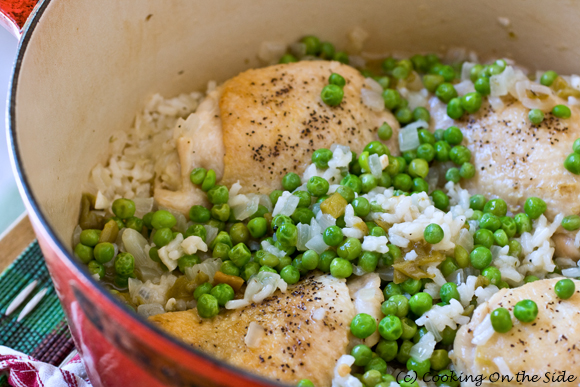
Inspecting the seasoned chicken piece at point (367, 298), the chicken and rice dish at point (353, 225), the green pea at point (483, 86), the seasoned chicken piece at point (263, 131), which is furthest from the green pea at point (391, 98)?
the seasoned chicken piece at point (367, 298)

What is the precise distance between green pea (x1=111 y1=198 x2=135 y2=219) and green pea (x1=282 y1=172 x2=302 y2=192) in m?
0.70

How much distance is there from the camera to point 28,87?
2086mm

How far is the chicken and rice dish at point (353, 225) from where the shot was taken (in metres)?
2.16

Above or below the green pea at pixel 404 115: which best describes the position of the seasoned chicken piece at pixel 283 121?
above

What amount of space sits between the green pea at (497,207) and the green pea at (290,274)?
0.95 metres

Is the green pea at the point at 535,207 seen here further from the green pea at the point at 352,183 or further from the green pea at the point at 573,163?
the green pea at the point at 352,183

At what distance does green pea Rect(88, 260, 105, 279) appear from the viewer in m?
2.44

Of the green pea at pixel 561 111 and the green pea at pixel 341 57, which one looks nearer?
the green pea at pixel 561 111

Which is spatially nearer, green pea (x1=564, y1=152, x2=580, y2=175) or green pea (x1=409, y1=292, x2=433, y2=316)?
green pea (x1=409, y1=292, x2=433, y2=316)

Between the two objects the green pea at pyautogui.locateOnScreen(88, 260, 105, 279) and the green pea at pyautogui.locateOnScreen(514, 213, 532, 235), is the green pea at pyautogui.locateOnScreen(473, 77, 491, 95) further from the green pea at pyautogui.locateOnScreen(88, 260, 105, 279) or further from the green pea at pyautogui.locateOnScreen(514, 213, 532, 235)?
the green pea at pyautogui.locateOnScreen(88, 260, 105, 279)

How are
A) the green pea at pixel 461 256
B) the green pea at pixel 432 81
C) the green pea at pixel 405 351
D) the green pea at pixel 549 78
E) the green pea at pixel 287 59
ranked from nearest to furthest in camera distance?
the green pea at pixel 405 351, the green pea at pixel 461 256, the green pea at pixel 549 78, the green pea at pixel 432 81, the green pea at pixel 287 59

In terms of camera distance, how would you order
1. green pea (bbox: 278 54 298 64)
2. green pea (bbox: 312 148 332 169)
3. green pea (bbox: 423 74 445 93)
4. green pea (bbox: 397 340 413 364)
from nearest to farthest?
green pea (bbox: 397 340 413 364)
green pea (bbox: 312 148 332 169)
green pea (bbox: 423 74 445 93)
green pea (bbox: 278 54 298 64)

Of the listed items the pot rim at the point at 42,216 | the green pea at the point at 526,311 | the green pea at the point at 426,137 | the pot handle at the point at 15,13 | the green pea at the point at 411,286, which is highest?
the pot handle at the point at 15,13

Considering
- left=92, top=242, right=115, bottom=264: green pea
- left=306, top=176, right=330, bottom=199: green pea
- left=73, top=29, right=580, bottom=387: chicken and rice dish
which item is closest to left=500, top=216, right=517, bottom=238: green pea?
left=73, top=29, right=580, bottom=387: chicken and rice dish
